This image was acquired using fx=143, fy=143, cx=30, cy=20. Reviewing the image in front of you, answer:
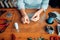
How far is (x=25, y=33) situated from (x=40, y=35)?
0.44 ft

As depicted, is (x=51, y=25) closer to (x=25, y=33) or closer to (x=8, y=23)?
(x=25, y=33)

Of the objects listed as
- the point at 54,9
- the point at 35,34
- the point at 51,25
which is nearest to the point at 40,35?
the point at 35,34

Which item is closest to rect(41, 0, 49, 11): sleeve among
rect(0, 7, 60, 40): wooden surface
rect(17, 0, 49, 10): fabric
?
rect(17, 0, 49, 10): fabric

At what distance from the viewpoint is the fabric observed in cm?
147

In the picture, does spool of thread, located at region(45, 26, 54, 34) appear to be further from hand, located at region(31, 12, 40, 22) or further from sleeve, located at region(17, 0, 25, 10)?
sleeve, located at region(17, 0, 25, 10)

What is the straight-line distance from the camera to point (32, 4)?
151 centimetres

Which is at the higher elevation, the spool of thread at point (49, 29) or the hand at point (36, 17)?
the hand at point (36, 17)

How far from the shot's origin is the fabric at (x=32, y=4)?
1473 millimetres

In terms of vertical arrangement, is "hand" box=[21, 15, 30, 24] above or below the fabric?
below

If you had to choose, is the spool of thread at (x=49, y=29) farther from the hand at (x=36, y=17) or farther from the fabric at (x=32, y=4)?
the fabric at (x=32, y=4)

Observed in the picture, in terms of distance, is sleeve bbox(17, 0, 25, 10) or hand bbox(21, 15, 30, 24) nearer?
hand bbox(21, 15, 30, 24)

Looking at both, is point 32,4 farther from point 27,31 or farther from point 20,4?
point 27,31

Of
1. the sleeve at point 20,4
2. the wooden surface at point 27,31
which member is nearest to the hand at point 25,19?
the wooden surface at point 27,31

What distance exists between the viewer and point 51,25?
1.35 meters
